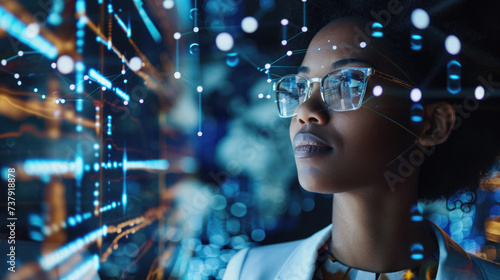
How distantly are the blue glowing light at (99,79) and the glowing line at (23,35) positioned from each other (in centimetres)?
10

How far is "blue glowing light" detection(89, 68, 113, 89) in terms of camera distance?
1.07 meters

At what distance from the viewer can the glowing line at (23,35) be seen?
952 mm

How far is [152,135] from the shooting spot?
1.18m

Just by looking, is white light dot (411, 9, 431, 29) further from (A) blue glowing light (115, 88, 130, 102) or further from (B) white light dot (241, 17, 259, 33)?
(A) blue glowing light (115, 88, 130, 102)

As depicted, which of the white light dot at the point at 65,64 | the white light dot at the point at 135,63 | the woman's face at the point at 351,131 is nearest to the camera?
the woman's face at the point at 351,131

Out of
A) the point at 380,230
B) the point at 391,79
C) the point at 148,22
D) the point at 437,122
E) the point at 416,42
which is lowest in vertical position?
the point at 380,230

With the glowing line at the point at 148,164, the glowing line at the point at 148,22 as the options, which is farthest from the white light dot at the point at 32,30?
the glowing line at the point at 148,164

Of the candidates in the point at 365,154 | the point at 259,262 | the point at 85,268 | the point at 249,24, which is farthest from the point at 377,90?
the point at 85,268

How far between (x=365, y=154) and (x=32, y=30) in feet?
3.02

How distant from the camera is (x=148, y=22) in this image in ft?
3.82

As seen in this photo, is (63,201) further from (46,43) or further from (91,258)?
(46,43)

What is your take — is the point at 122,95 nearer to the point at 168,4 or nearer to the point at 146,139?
the point at 146,139

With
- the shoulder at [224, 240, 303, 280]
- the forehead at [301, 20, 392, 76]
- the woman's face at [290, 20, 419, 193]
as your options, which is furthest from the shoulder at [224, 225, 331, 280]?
the forehead at [301, 20, 392, 76]

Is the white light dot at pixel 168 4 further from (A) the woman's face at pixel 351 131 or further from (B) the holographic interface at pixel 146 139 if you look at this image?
(A) the woman's face at pixel 351 131
